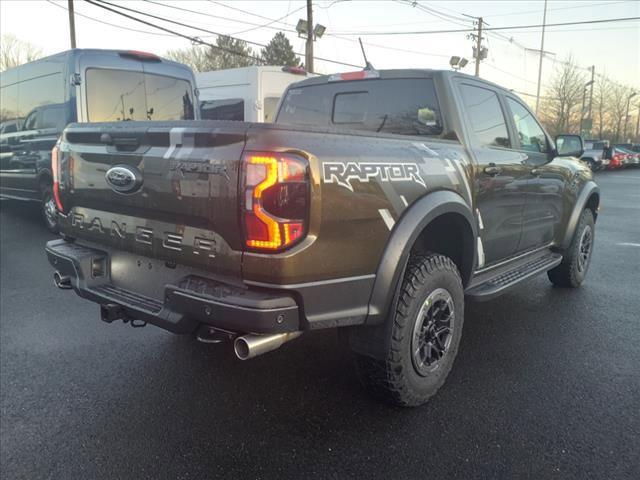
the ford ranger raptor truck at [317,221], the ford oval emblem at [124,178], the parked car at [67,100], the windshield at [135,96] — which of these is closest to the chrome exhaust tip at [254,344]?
the ford ranger raptor truck at [317,221]

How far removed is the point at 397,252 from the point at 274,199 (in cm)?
75

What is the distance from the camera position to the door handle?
3.37 metres

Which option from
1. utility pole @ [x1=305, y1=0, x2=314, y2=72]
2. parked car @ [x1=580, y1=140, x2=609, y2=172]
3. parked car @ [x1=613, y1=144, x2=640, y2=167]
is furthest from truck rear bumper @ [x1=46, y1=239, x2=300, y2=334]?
parked car @ [x1=613, y1=144, x2=640, y2=167]

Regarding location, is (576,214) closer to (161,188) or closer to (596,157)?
(161,188)

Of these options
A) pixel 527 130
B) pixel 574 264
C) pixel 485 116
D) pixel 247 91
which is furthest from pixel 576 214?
pixel 247 91

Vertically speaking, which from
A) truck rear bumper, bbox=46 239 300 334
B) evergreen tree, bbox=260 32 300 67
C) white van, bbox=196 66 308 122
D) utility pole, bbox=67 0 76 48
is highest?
evergreen tree, bbox=260 32 300 67

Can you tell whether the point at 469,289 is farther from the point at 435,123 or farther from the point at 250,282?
the point at 250,282

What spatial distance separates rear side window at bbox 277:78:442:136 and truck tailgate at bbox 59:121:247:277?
1643 millimetres

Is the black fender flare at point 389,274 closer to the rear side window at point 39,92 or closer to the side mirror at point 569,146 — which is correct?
the side mirror at point 569,146

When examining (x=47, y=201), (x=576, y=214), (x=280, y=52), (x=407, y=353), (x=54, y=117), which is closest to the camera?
(x=407, y=353)

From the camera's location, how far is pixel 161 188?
2.38 meters

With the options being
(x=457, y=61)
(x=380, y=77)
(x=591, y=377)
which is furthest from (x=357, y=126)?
(x=457, y=61)

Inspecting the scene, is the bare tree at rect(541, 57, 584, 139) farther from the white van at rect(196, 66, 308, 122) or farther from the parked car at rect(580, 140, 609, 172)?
the white van at rect(196, 66, 308, 122)

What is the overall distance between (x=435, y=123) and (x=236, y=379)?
6.89ft
